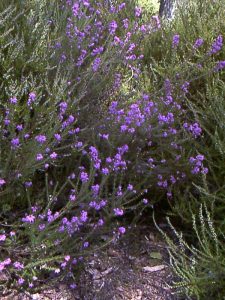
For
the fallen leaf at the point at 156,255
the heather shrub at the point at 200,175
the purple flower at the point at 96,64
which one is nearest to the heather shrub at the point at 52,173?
the purple flower at the point at 96,64

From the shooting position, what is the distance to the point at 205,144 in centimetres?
267

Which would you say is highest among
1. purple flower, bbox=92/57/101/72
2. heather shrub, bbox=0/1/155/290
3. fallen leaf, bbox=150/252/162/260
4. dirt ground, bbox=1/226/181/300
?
purple flower, bbox=92/57/101/72

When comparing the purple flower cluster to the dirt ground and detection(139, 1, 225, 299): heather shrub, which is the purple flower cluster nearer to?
detection(139, 1, 225, 299): heather shrub

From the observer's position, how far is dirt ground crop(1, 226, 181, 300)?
6.88ft

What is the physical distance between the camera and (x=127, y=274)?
2273 millimetres

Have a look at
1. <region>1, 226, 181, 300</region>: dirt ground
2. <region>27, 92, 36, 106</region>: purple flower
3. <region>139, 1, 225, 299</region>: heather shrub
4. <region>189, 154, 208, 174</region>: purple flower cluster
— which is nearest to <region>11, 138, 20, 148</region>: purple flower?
<region>27, 92, 36, 106</region>: purple flower

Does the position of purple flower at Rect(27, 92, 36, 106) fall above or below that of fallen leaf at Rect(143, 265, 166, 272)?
above

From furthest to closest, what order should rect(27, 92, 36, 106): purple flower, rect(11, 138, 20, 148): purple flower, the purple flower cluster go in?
the purple flower cluster
rect(27, 92, 36, 106): purple flower
rect(11, 138, 20, 148): purple flower

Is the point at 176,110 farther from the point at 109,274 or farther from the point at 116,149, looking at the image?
the point at 109,274

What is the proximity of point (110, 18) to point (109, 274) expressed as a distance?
241cm

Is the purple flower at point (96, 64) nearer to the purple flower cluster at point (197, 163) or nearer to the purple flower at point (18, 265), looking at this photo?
the purple flower cluster at point (197, 163)

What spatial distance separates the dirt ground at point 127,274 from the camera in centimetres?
210

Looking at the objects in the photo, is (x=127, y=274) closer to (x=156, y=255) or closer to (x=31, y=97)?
(x=156, y=255)

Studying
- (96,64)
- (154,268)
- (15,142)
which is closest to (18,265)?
(15,142)
